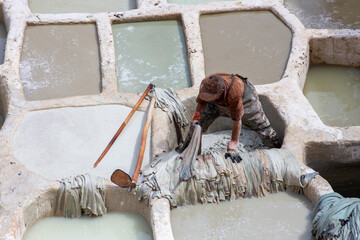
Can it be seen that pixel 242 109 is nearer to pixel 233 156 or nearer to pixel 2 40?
pixel 233 156

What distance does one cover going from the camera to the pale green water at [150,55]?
7918mm

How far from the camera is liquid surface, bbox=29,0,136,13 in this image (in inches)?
376

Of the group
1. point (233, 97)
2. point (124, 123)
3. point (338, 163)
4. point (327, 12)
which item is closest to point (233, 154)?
point (233, 97)

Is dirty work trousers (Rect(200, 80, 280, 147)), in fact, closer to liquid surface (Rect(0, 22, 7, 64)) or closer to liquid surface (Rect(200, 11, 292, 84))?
liquid surface (Rect(200, 11, 292, 84))

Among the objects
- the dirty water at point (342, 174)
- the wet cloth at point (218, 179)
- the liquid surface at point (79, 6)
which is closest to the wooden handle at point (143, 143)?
the wet cloth at point (218, 179)

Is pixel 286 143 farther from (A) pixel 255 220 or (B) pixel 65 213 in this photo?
(B) pixel 65 213

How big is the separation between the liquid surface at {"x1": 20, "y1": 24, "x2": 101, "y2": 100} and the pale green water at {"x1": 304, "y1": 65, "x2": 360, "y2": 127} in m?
3.08

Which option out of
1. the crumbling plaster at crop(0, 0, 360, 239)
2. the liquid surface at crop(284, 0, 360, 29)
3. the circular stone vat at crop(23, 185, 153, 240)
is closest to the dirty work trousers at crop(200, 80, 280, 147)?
the crumbling plaster at crop(0, 0, 360, 239)

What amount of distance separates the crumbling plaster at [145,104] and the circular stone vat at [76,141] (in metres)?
0.12

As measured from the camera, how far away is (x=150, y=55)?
27.3ft

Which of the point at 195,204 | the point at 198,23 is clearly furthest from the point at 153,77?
the point at 195,204

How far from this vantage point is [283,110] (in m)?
7.21

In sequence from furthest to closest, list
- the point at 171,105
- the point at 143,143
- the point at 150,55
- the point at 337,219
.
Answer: the point at 150,55 < the point at 171,105 < the point at 143,143 < the point at 337,219

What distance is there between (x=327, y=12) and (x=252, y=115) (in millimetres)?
3663
